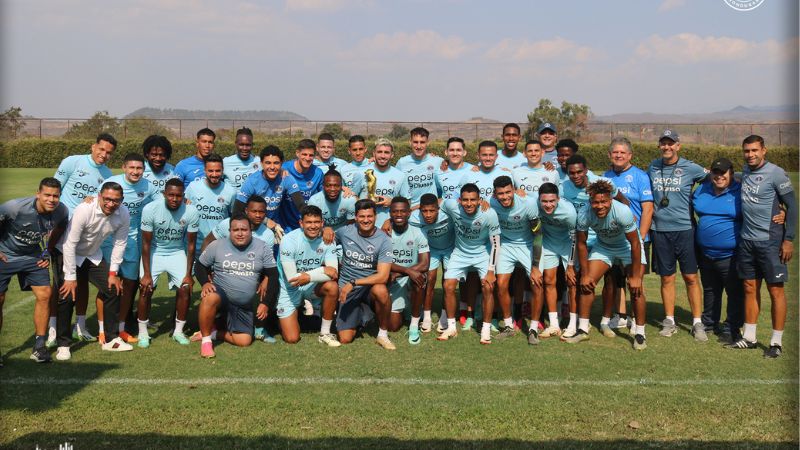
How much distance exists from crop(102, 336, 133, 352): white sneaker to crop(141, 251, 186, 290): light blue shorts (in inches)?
29.1

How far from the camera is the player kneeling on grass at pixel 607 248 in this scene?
7.23 m

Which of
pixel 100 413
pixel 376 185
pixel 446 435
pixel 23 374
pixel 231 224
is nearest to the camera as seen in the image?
pixel 446 435

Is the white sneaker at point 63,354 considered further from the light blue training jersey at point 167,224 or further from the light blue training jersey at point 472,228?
the light blue training jersey at point 472,228

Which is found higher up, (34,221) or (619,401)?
(34,221)

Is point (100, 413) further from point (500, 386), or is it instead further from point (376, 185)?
point (376, 185)

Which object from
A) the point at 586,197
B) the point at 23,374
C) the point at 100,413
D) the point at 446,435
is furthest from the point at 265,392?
the point at 586,197

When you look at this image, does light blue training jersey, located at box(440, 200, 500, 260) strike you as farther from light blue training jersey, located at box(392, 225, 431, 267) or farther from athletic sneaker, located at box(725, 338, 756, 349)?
athletic sneaker, located at box(725, 338, 756, 349)

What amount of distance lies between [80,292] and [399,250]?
3624 mm

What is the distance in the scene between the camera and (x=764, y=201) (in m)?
7.17

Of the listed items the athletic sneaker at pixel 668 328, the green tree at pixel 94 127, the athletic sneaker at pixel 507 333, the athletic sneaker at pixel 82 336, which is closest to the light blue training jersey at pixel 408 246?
the athletic sneaker at pixel 507 333

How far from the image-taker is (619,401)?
225 inches

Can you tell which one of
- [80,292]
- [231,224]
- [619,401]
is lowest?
[619,401]

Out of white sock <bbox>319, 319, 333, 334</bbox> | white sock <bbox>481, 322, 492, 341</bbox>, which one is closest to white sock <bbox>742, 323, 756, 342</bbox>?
white sock <bbox>481, 322, 492, 341</bbox>

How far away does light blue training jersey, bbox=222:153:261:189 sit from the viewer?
860 cm
